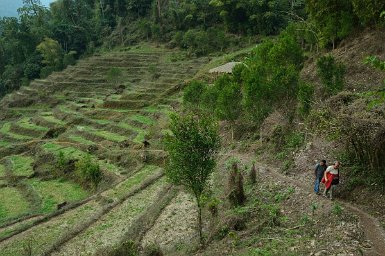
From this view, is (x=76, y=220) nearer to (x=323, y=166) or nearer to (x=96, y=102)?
(x=323, y=166)

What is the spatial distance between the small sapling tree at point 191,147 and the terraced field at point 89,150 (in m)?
6.49

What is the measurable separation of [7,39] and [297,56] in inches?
3815

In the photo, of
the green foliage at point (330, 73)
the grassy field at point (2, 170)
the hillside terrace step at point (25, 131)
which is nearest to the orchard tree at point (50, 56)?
the hillside terrace step at point (25, 131)

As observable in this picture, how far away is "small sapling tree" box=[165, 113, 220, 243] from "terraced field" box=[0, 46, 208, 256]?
6491mm

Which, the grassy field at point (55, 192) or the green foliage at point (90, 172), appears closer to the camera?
the grassy field at point (55, 192)

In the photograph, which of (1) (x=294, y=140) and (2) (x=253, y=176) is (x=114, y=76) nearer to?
(1) (x=294, y=140)

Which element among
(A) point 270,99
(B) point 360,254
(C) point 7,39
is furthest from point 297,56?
(C) point 7,39

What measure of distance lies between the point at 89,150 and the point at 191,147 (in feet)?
99.7

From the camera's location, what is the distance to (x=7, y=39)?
107875mm

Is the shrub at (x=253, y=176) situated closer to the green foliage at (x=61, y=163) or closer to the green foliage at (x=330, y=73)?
the green foliage at (x=330, y=73)

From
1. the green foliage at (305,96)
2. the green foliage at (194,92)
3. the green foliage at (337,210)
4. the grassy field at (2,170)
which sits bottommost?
the grassy field at (2,170)

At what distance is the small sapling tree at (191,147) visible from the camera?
57.9ft

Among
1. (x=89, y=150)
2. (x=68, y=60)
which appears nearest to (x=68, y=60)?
(x=68, y=60)

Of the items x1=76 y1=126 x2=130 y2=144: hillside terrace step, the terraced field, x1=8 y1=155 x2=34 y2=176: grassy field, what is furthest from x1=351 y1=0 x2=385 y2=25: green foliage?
x1=8 y1=155 x2=34 y2=176: grassy field
